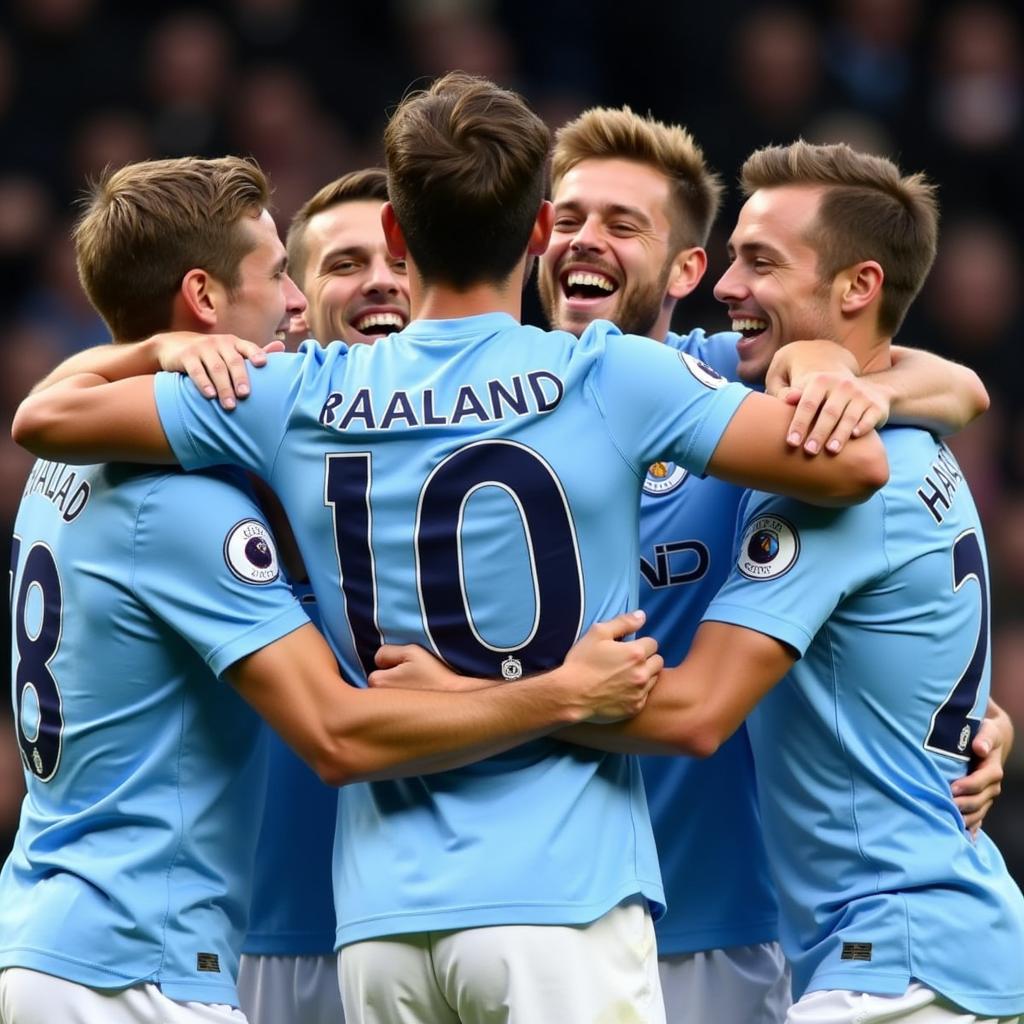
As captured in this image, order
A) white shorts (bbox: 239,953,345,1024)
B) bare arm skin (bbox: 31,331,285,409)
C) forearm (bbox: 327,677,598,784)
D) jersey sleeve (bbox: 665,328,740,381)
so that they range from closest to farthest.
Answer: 1. forearm (bbox: 327,677,598,784)
2. bare arm skin (bbox: 31,331,285,409)
3. white shorts (bbox: 239,953,345,1024)
4. jersey sleeve (bbox: 665,328,740,381)

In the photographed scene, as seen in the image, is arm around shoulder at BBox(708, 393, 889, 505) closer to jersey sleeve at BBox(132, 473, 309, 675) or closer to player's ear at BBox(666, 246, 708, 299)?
jersey sleeve at BBox(132, 473, 309, 675)

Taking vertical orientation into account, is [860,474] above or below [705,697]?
above

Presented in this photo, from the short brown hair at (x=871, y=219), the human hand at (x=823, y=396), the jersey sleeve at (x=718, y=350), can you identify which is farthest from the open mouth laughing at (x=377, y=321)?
the human hand at (x=823, y=396)

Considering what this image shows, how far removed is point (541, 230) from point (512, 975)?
1.49 m

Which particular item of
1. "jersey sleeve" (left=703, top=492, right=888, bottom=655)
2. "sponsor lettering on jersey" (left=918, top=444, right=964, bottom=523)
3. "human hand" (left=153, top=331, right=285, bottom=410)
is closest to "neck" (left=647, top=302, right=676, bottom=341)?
"sponsor lettering on jersey" (left=918, top=444, right=964, bottom=523)

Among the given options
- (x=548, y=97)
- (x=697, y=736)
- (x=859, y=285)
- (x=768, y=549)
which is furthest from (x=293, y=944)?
(x=548, y=97)

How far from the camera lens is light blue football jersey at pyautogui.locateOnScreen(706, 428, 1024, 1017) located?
370 cm

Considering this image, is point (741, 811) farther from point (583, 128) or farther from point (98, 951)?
point (583, 128)

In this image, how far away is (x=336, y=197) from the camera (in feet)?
17.1

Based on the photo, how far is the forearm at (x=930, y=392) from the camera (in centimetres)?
399

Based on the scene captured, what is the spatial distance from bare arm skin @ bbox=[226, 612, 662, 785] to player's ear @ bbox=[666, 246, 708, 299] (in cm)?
178

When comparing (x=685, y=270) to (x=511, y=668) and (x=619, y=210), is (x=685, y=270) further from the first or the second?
(x=511, y=668)

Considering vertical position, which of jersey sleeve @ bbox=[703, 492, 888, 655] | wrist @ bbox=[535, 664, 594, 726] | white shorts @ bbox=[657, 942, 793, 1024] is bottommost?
white shorts @ bbox=[657, 942, 793, 1024]

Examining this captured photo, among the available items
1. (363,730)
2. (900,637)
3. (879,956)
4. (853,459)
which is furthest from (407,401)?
(879,956)
